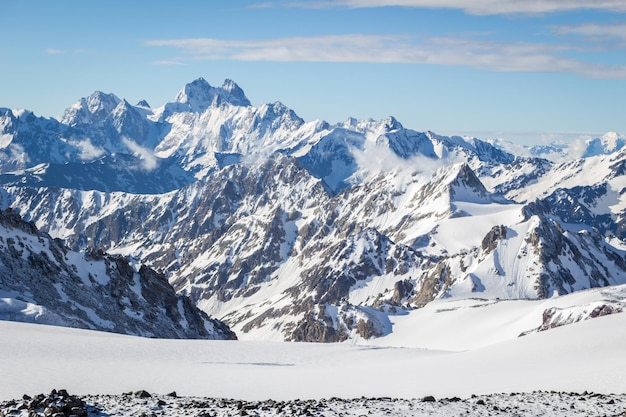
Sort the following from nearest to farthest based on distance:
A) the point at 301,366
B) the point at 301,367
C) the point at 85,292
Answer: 1. the point at 301,367
2. the point at 301,366
3. the point at 85,292

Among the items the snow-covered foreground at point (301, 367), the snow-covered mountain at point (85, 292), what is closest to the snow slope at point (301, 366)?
the snow-covered foreground at point (301, 367)

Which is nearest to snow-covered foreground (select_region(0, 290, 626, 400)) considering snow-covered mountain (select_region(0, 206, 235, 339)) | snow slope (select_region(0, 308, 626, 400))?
snow slope (select_region(0, 308, 626, 400))

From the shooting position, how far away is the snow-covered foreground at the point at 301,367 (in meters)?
40.2

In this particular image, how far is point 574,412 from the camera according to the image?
31141mm

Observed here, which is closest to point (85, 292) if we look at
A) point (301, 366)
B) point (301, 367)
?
point (301, 366)

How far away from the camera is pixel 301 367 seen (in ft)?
175

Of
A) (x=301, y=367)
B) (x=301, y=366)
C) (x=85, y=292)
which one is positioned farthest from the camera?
(x=85, y=292)

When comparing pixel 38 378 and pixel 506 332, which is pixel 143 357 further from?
pixel 506 332

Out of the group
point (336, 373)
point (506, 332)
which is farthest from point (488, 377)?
point (506, 332)

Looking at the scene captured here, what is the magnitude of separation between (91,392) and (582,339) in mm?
35422

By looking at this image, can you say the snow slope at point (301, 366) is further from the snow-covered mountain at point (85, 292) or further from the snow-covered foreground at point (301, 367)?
the snow-covered mountain at point (85, 292)

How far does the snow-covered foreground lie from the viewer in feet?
132

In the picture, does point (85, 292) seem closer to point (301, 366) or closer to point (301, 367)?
point (301, 366)

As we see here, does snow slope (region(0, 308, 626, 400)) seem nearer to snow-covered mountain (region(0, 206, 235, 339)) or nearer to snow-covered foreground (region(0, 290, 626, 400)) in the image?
snow-covered foreground (region(0, 290, 626, 400))
